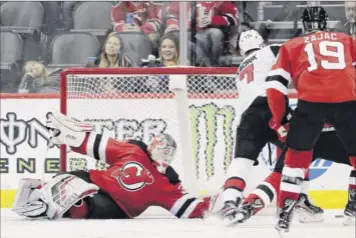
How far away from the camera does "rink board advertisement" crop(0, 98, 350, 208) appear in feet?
17.4

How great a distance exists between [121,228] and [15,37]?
2080 mm

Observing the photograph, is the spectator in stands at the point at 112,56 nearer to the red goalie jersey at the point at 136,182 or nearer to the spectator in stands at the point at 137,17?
the spectator in stands at the point at 137,17

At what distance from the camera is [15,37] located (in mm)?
5922

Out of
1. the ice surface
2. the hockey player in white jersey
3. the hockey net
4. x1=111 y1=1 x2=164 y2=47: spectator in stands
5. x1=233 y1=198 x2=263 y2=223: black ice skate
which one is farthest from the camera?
x1=111 y1=1 x2=164 y2=47: spectator in stands

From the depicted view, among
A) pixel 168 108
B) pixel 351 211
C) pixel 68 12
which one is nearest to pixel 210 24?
pixel 168 108

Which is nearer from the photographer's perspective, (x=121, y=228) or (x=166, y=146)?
(x=121, y=228)

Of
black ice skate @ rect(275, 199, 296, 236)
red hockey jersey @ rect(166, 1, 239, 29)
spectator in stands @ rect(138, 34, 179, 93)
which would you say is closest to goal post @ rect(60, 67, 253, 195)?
spectator in stands @ rect(138, 34, 179, 93)

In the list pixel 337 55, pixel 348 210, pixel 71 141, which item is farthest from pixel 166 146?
pixel 337 55

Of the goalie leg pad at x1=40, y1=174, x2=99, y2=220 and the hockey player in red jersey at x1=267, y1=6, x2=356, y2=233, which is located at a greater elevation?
the hockey player in red jersey at x1=267, y1=6, x2=356, y2=233

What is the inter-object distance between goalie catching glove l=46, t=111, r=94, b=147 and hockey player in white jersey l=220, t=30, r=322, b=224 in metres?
0.79

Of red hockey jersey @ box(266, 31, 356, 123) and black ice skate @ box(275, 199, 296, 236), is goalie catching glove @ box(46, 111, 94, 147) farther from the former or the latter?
black ice skate @ box(275, 199, 296, 236)

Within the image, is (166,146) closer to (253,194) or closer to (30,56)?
(253,194)

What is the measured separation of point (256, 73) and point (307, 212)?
711mm

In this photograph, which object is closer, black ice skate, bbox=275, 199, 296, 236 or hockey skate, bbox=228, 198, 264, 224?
black ice skate, bbox=275, 199, 296, 236
